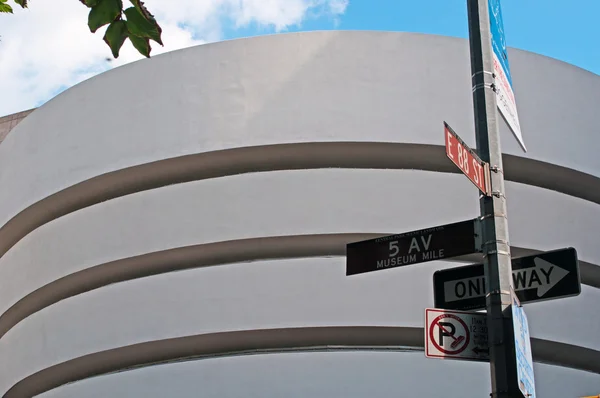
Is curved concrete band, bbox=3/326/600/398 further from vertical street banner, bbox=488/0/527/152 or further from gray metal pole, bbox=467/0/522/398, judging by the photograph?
gray metal pole, bbox=467/0/522/398

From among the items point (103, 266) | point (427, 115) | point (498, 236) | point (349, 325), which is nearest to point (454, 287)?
point (498, 236)

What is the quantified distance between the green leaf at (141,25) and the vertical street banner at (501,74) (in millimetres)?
2403

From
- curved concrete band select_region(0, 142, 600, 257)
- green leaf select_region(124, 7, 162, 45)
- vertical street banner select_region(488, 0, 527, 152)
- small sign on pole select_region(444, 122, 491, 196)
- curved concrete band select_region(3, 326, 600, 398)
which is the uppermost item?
curved concrete band select_region(0, 142, 600, 257)

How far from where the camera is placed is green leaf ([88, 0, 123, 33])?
12.6 ft

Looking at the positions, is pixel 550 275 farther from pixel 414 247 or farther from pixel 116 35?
pixel 116 35

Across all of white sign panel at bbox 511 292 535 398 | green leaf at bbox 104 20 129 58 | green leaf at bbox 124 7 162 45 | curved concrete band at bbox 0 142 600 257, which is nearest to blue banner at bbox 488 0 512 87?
white sign panel at bbox 511 292 535 398

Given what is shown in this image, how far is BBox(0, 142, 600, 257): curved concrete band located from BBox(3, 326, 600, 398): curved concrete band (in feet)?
10.0

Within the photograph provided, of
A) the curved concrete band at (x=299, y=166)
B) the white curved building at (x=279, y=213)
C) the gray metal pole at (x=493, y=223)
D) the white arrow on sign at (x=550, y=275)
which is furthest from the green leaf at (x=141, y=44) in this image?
the curved concrete band at (x=299, y=166)

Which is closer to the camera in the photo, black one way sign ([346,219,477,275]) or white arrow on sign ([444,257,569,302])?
white arrow on sign ([444,257,569,302])

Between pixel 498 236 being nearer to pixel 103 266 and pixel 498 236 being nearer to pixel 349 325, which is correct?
pixel 349 325

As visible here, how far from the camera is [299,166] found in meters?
16.2

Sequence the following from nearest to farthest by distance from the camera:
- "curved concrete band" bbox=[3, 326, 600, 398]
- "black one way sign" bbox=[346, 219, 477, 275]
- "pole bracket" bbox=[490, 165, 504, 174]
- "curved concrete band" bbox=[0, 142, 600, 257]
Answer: "pole bracket" bbox=[490, 165, 504, 174] → "black one way sign" bbox=[346, 219, 477, 275] → "curved concrete band" bbox=[3, 326, 600, 398] → "curved concrete band" bbox=[0, 142, 600, 257]

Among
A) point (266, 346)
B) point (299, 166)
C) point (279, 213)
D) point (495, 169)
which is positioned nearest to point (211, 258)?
point (279, 213)

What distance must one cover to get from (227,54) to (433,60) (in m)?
3.79
